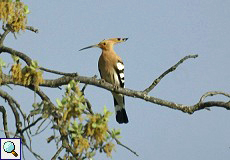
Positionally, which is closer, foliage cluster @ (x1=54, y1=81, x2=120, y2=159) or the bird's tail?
foliage cluster @ (x1=54, y1=81, x2=120, y2=159)

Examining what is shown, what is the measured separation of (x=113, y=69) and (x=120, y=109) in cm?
77

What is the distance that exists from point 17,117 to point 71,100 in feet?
4.75

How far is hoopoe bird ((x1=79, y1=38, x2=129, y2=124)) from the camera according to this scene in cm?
845

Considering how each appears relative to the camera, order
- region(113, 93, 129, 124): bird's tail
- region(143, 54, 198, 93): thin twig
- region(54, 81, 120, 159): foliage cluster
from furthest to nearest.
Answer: region(113, 93, 129, 124): bird's tail, region(143, 54, 198, 93): thin twig, region(54, 81, 120, 159): foliage cluster

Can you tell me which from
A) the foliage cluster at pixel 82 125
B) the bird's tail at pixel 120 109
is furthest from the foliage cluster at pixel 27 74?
the bird's tail at pixel 120 109

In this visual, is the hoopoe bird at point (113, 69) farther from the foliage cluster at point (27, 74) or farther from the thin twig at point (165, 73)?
the foliage cluster at point (27, 74)

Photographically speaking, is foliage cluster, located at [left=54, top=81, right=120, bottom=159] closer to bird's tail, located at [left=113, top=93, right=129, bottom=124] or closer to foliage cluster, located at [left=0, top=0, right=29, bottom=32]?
foliage cluster, located at [left=0, top=0, right=29, bottom=32]

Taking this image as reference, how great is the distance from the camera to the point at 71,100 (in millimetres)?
4059

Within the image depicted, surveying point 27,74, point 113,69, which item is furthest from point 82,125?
point 113,69

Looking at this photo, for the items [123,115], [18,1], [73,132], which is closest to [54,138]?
[73,132]

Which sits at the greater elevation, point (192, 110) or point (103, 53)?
point (103, 53)

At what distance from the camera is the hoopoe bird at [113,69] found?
333 inches

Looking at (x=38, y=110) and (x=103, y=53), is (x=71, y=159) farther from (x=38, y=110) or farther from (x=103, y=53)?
(x=103, y=53)

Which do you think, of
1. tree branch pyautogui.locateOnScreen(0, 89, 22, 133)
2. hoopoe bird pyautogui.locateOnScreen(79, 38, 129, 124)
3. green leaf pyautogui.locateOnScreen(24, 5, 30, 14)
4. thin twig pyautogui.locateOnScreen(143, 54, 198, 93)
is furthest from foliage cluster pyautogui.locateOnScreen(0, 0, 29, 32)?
hoopoe bird pyautogui.locateOnScreen(79, 38, 129, 124)
